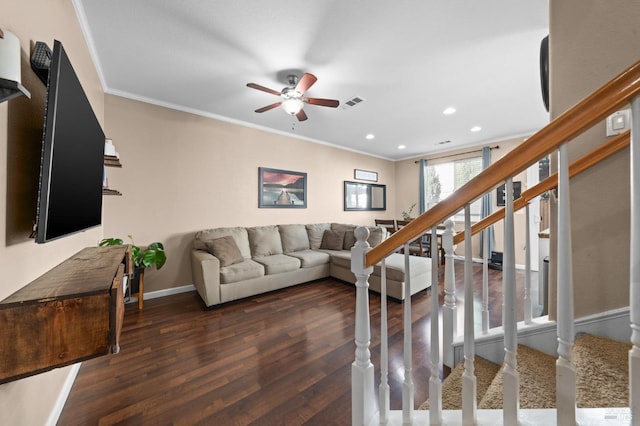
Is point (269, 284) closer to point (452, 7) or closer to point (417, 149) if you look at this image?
point (452, 7)

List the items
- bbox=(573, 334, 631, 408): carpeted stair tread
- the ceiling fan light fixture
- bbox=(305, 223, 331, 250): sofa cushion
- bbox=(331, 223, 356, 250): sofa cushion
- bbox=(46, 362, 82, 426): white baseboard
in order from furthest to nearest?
bbox=(305, 223, 331, 250): sofa cushion → bbox=(331, 223, 356, 250): sofa cushion → the ceiling fan light fixture → bbox=(46, 362, 82, 426): white baseboard → bbox=(573, 334, 631, 408): carpeted stair tread

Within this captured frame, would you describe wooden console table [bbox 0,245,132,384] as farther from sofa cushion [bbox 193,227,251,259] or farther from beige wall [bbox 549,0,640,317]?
sofa cushion [bbox 193,227,251,259]

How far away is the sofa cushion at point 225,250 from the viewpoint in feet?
10.3

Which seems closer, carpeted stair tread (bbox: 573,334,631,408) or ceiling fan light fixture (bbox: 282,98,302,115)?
carpeted stair tread (bbox: 573,334,631,408)

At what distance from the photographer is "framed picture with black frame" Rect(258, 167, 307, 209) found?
14.1 feet

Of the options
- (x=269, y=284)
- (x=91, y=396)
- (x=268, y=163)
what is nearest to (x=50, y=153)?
(x=91, y=396)

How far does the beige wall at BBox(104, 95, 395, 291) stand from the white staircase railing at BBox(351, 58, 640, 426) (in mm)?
3201

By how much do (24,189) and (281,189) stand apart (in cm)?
358

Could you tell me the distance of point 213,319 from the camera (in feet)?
8.61

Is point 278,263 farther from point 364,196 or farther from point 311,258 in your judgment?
point 364,196

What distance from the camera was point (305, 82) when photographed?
2.30 m

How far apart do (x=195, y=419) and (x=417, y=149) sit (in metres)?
6.03

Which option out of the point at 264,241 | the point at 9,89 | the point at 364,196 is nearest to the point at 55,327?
the point at 9,89

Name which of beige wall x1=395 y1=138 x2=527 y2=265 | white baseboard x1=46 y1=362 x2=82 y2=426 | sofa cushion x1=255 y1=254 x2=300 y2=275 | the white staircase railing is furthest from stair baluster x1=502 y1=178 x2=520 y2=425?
beige wall x1=395 y1=138 x2=527 y2=265
